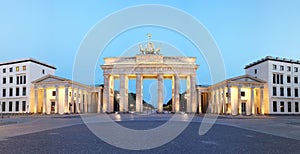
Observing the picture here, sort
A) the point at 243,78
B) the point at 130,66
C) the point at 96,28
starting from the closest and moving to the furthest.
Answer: the point at 96,28 < the point at 243,78 < the point at 130,66

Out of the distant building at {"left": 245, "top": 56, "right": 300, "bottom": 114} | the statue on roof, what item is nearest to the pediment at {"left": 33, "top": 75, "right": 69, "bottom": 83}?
the statue on roof

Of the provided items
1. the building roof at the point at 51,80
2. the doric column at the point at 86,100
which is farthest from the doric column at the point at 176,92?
the building roof at the point at 51,80

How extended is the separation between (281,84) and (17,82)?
68660 mm

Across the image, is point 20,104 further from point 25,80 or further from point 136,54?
point 136,54

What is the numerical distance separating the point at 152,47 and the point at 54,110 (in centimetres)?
3092

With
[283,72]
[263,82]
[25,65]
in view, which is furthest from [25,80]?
[283,72]

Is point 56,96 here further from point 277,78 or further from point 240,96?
point 277,78

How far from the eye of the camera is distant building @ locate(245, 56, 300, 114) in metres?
62.6

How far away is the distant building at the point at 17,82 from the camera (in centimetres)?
6831

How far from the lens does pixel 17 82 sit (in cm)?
7012

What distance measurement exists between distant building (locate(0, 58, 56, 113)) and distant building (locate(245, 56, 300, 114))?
59920 millimetres

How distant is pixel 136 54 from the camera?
2717 inches

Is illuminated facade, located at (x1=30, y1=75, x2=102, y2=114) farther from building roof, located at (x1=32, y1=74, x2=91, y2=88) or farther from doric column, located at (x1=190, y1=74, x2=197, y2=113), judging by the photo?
doric column, located at (x1=190, y1=74, x2=197, y2=113)

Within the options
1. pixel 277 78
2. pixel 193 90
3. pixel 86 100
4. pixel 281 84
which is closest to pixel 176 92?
pixel 193 90
